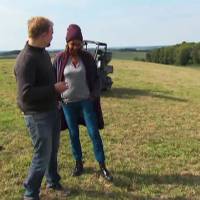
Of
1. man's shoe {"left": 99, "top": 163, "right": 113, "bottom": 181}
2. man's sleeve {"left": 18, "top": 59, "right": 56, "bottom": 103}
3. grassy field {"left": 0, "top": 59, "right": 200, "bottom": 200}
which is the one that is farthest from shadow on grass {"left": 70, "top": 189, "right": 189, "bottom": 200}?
man's sleeve {"left": 18, "top": 59, "right": 56, "bottom": 103}

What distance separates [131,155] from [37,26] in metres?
3.17

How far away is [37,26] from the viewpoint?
5.32 meters

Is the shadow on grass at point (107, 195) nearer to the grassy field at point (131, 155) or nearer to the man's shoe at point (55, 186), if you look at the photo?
the grassy field at point (131, 155)

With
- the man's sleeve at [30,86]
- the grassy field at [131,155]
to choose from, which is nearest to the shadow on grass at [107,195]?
the grassy field at [131,155]

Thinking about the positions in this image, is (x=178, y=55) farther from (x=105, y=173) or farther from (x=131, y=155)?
(x=105, y=173)

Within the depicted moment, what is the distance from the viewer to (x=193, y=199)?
5980 millimetres

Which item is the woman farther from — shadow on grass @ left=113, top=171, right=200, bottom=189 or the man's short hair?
the man's short hair

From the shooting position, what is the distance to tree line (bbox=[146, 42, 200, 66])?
59812 millimetres

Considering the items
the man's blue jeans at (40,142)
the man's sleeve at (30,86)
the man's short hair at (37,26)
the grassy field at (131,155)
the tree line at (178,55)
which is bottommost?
the tree line at (178,55)

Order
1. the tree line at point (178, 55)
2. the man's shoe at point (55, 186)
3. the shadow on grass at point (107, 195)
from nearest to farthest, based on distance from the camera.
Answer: the shadow on grass at point (107, 195)
the man's shoe at point (55, 186)
the tree line at point (178, 55)

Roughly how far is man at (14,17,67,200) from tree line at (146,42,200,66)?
54255 millimetres

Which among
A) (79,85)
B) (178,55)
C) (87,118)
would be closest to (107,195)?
(87,118)

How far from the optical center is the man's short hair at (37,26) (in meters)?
5.32

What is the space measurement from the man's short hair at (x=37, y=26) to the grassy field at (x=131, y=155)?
72.4 inches
